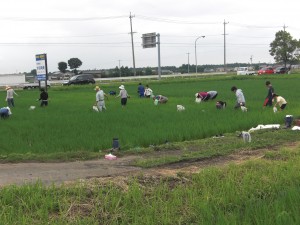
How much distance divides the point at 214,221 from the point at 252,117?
10.4m

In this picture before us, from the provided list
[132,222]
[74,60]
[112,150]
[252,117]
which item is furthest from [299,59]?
[132,222]

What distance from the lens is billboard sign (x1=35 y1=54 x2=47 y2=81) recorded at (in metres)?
27.2

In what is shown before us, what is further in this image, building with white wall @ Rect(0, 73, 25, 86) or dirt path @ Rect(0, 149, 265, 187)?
building with white wall @ Rect(0, 73, 25, 86)

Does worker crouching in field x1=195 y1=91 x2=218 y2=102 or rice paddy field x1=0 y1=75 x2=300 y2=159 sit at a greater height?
worker crouching in field x1=195 y1=91 x2=218 y2=102

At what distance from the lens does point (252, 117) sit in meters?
14.0

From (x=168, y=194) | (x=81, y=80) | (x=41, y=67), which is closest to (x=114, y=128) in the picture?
(x=168, y=194)

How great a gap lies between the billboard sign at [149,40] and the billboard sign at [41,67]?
85.2ft

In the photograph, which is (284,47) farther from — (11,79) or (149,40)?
(11,79)

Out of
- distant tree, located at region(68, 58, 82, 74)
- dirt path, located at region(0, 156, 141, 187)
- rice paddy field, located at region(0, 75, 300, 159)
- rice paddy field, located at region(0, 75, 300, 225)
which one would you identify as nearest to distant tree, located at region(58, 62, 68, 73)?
distant tree, located at region(68, 58, 82, 74)

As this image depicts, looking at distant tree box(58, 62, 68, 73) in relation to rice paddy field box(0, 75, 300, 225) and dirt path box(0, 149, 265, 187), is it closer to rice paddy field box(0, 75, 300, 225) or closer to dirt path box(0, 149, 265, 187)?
rice paddy field box(0, 75, 300, 225)

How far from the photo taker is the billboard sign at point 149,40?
51.8m

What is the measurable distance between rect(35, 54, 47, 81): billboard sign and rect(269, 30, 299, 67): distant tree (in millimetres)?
54514

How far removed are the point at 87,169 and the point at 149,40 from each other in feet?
150

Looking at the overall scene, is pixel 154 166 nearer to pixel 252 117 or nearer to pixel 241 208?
pixel 241 208
